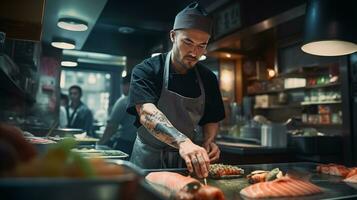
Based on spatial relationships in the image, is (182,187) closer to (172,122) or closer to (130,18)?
(172,122)

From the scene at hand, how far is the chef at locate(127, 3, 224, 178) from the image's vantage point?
2.07m

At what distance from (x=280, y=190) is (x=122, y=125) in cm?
377

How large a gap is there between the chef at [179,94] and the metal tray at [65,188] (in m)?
1.35

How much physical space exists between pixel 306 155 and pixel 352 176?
1.92 m

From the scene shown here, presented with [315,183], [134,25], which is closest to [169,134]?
[315,183]

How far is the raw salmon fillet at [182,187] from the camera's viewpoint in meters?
1.16

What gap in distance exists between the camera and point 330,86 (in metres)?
6.18

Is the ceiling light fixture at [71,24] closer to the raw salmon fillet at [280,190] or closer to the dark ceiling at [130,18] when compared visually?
the dark ceiling at [130,18]

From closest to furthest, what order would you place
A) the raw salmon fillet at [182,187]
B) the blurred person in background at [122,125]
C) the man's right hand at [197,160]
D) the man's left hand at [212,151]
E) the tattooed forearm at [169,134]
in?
the raw salmon fillet at [182,187]
the man's right hand at [197,160]
the tattooed forearm at [169,134]
the man's left hand at [212,151]
the blurred person in background at [122,125]

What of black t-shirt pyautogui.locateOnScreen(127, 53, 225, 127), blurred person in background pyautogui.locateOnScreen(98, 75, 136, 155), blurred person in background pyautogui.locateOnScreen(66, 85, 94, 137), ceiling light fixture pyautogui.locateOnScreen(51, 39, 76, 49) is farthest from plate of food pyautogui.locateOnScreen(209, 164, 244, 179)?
blurred person in background pyautogui.locateOnScreen(66, 85, 94, 137)

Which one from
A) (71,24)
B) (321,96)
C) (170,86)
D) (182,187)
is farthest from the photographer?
(321,96)

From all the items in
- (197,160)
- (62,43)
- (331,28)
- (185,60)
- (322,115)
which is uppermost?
(62,43)

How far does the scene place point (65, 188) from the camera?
1.55 ft

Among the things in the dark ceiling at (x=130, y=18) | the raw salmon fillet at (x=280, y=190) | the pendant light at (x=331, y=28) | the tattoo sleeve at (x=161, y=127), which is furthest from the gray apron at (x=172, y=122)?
the dark ceiling at (x=130, y=18)
